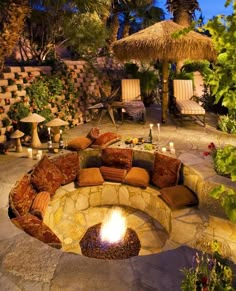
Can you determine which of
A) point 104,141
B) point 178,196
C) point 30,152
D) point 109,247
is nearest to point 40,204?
point 109,247

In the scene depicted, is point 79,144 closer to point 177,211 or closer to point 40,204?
point 40,204

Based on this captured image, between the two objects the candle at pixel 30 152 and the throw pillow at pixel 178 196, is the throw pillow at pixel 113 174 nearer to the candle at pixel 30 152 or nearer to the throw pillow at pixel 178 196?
the throw pillow at pixel 178 196

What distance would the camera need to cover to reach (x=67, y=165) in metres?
6.52

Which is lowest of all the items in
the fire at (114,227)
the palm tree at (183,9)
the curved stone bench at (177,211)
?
the fire at (114,227)

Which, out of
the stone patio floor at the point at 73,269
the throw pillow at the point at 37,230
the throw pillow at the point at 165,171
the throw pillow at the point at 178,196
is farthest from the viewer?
the throw pillow at the point at 165,171

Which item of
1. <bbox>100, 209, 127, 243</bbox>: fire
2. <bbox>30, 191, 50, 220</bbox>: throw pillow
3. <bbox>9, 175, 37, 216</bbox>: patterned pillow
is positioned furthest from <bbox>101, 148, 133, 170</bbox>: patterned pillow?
<bbox>9, 175, 37, 216</bbox>: patterned pillow

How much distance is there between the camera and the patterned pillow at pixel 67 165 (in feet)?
21.1

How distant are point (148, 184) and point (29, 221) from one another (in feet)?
9.90

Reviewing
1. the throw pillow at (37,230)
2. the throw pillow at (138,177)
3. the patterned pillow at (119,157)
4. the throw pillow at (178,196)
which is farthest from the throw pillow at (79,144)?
the throw pillow at (37,230)

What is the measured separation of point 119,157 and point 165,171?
1.18m

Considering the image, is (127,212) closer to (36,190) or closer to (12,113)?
(36,190)

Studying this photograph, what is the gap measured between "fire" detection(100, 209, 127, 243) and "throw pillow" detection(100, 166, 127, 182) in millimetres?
740

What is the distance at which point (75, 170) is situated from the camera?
670 cm

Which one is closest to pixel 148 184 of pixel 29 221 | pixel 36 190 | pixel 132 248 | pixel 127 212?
pixel 127 212
